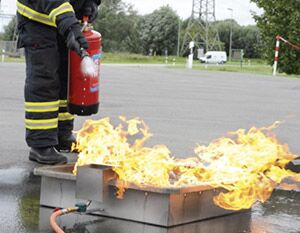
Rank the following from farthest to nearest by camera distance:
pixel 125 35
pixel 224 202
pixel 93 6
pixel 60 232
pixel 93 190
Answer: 1. pixel 125 35
2. pixel 93 6
3. pixel 224 202
4. pixel 93 190
5. pixel 60 232

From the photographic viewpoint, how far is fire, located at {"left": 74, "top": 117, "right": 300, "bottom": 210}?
3621 mm

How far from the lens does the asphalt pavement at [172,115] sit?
4.64 metres

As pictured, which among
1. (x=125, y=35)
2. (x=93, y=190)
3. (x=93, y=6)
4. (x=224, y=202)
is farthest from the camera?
(x=125, y=35)

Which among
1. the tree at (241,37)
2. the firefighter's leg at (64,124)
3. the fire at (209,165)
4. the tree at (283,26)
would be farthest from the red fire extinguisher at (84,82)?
the tree at (241,37)

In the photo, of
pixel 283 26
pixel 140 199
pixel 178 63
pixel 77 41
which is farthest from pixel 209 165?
pixel 178 63

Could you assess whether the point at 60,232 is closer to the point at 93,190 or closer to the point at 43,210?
the point at 93,190

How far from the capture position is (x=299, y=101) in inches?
503

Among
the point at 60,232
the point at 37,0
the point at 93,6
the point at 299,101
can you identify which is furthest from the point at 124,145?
the point at 299,101

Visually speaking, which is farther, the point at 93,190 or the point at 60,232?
the point at 93,190

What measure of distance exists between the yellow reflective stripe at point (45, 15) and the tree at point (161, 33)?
263 feet

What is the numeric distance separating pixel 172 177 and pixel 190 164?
12cm

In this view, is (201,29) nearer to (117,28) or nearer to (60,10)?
(117,28)

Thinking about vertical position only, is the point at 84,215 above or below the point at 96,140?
below

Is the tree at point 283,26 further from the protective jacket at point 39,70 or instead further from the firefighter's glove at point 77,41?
the firefighter's glove at point 77,41
